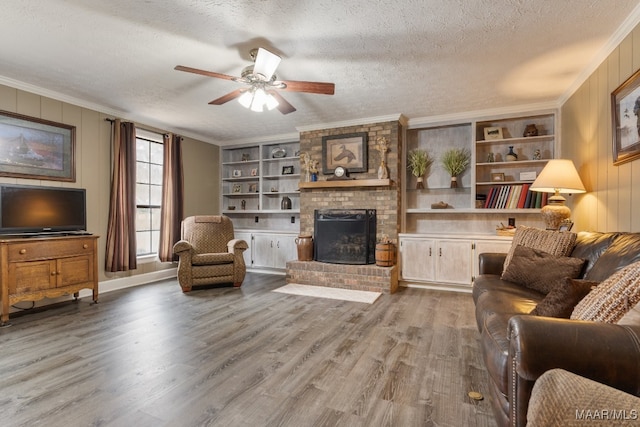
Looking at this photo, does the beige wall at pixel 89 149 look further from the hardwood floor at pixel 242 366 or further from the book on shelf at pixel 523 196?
the book on shelf at pixel 523 196

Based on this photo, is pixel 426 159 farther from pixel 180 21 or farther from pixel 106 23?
pixel 106 23

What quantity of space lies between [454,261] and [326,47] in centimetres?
314

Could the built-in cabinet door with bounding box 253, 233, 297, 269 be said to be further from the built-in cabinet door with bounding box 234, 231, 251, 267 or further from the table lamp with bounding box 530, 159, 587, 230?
the table lamp with bounding box 530, 159, 587, 230

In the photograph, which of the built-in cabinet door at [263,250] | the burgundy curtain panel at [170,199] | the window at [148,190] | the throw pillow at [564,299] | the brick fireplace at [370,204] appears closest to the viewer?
the throw pillow at [564,299]

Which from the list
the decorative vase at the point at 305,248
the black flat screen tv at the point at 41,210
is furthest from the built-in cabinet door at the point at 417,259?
the black flat screen tv at the point at 41,210

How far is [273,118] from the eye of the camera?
473 centimetres

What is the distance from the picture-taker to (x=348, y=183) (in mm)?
4719

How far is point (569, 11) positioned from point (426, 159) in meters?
2.66

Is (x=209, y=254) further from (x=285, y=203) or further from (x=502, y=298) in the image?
(x=502, y=298)

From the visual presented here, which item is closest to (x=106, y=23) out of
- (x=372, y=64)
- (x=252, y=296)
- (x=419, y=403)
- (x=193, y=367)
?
(x=372, y=64)

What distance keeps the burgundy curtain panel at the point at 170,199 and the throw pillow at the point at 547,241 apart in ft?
15.2

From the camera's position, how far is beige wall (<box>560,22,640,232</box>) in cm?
229

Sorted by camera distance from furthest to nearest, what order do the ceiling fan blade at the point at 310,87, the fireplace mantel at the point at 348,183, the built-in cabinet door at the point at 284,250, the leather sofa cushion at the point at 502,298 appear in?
1. the built-in cabinet door at the point at 284,250
2. the fireplace mantel at the point at 348,183
3. the ceiling fan blade at the point at 310,87
4. the leather sofa cushion at the point at 502,298

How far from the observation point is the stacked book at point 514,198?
4.09 metres
